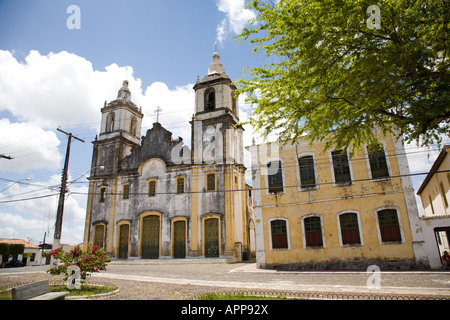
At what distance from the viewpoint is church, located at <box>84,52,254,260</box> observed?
2241 centimetres

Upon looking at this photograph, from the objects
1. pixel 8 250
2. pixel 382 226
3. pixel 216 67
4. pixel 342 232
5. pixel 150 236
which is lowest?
pixel 8 250

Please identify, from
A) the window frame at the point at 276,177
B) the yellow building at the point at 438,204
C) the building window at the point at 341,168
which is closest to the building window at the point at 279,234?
the window frame at the point at 276,177

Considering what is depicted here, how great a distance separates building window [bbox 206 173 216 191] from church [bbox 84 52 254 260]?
0.08m

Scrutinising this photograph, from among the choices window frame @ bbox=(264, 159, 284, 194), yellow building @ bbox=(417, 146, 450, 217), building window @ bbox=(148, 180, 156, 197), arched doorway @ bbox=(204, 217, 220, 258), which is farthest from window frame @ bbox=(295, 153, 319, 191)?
building window @ bbox=(148, 180, 156, 197)

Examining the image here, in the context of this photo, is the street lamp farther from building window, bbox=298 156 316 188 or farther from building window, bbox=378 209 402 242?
building window, bbox=378 209 402 242

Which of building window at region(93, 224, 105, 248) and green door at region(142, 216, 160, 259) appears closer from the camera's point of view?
green door at region(142, 216, 160, 259)

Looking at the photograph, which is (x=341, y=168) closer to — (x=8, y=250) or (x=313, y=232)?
(x=313, y=232)

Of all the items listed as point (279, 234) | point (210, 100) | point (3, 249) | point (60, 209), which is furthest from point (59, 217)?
point (3, 249)

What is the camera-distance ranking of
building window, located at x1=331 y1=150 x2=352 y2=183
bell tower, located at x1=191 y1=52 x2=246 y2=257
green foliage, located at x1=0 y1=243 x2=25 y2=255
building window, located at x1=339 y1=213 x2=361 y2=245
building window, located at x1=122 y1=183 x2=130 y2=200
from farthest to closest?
green foliage, located at x1=0 y1=243 x2=25 y2=255 → building window, located at x1=122 y1=183 x2=130 y2=200 → bell tower, located at x1=191 y1=52 x2=246 y2=257 → building window, located at x1=331 y1=150 x2=352 y2=183 → building window, located at x1=339 y1=213 x2=361 y2=245

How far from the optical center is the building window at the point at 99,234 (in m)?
26.0

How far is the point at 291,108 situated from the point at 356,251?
10982mm

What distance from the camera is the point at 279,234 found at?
1644 centimetres

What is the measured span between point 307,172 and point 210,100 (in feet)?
43.9
